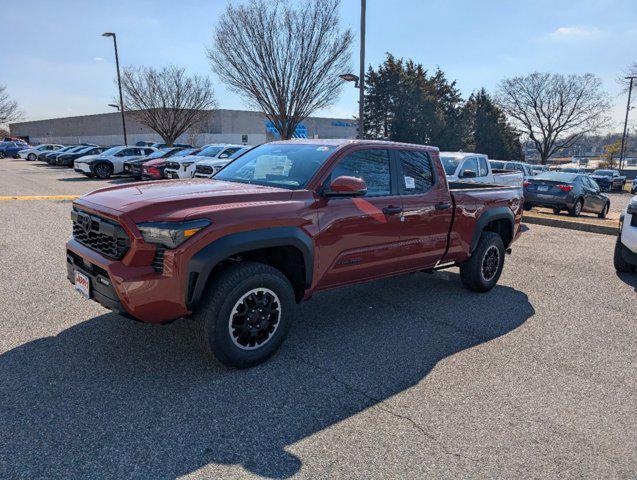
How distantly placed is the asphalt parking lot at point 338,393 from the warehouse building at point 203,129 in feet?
135

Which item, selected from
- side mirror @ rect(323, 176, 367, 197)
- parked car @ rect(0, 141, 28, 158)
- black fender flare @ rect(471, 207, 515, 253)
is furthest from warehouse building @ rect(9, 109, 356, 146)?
side mirror @ rect(323, 176, 367, 197)

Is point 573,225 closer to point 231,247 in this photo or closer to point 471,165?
point 471,165

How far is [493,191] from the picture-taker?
5.99 m

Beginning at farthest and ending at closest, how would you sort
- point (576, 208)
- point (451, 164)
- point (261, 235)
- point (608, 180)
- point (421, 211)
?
point (608, 180)
point (576, 208)
point (451, 164)
point (421, 211)
point (261, 235)

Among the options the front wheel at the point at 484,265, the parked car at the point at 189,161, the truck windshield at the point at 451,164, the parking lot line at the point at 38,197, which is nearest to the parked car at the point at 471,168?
the truck windshield at the point at 451,164

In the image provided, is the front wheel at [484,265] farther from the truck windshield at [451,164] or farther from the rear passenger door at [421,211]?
the truck windshield at [451,164]

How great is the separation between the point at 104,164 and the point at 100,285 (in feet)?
67.0

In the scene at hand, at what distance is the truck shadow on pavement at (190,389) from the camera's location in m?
2.68

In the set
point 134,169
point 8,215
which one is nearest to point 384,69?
point 134,169

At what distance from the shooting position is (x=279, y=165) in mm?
4562

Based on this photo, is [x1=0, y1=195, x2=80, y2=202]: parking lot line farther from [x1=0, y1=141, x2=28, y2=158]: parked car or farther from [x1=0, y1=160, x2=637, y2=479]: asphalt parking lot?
[x1=0, y1=141, x2=28, y2=158]: parked car

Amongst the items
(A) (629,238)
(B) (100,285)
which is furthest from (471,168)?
(B) (100,285)

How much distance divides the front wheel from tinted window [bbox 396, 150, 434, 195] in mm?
1208

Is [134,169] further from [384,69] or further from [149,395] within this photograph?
[384,69]
